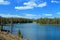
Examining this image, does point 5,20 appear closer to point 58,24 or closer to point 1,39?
point 1,39

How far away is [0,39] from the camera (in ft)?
23.8

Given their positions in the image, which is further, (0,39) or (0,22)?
(0,22)

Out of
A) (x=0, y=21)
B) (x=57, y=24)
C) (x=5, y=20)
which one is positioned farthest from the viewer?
(x=57, y=24)

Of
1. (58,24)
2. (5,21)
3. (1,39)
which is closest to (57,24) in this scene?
(58,24)

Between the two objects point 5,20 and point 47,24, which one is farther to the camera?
point 47,24

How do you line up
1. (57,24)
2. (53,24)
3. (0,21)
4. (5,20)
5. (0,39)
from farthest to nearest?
1. (53,24)
2. (57,24)
3. (5,20)
4. (0,21)
5. (0,39)

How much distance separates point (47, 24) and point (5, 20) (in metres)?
43.2

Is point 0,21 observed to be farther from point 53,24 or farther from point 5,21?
Answer: point 53,24

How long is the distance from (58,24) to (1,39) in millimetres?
54268

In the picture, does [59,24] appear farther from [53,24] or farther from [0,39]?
[0,39]

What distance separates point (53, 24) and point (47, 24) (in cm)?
340

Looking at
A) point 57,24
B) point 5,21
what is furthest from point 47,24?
point 5,21

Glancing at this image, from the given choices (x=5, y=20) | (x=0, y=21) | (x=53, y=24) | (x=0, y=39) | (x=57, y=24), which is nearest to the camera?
(x=0, y=39)

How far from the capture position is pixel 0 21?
18.1 m
